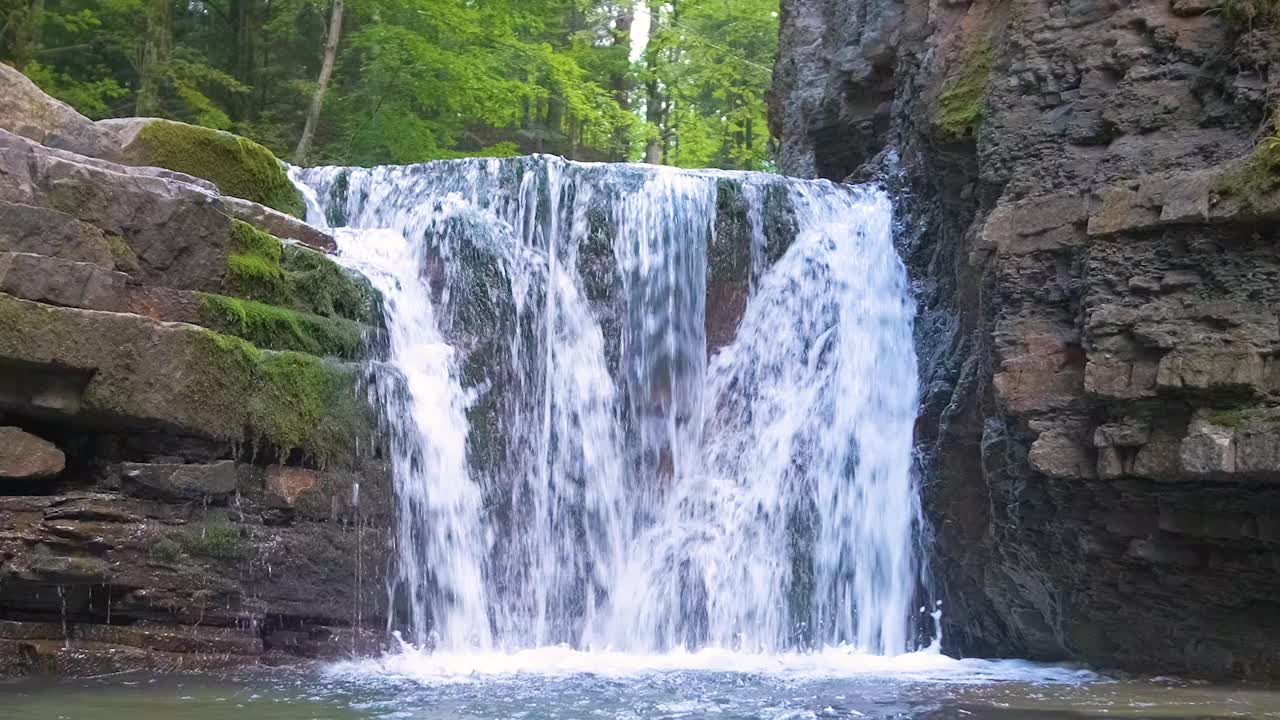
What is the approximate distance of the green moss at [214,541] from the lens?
703cm

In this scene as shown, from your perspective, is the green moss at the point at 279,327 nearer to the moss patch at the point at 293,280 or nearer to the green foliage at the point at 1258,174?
the moss patch at the point at 293,280

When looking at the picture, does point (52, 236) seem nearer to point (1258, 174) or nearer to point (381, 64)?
point (1258, 174)

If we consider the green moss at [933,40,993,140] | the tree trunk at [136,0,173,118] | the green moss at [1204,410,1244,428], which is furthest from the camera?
the tree trunk at [136,0,173,118]

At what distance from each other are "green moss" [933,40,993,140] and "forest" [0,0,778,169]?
1012 cm

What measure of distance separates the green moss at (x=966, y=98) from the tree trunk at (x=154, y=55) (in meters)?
11.3

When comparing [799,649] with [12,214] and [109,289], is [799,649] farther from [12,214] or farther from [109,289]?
[12,214]

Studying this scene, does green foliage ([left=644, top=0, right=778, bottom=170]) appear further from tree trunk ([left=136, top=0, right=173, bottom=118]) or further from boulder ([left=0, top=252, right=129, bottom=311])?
boulder ([left=0, top=252, right=129, bottom=311])

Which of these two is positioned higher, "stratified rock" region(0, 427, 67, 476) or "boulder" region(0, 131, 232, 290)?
"boulder" region(0, 131, 232, 290)

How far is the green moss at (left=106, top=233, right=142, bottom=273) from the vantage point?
283 inches

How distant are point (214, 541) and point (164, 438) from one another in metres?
0.70

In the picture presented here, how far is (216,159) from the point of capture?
30.3 feet

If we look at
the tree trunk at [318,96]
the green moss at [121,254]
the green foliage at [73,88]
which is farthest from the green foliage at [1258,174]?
the green foliage at [73,88]

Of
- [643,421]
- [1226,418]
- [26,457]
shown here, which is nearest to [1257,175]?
[1226,418]

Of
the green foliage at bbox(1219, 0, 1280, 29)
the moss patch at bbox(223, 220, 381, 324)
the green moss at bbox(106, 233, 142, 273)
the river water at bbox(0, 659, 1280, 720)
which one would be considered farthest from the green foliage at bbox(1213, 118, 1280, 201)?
the green moss at bbox(106, 233, 142, 273)
